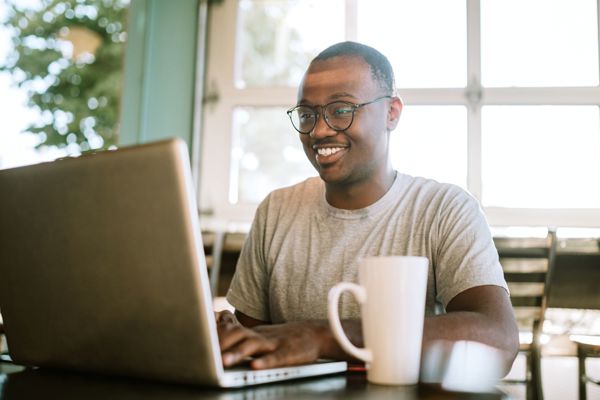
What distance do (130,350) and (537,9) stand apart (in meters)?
2.87

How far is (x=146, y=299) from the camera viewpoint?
2.06 ft

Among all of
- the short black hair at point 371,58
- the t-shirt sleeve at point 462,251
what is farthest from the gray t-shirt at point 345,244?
the short black hair at point 371,58

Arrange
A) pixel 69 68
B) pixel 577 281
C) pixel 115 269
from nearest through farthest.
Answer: pixel 115 269, pixel 577 281, pixel 69 68

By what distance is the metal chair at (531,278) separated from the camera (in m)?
2.30

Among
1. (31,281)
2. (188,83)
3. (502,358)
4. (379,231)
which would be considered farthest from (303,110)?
(188,83)

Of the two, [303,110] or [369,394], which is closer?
[369,394]

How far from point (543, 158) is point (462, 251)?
192 centimetres

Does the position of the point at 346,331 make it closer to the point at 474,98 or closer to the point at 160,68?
the point at 474,98

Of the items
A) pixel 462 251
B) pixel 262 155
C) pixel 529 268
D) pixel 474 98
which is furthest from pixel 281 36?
pixel 462 251

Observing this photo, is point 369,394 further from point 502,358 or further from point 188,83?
point 188,83

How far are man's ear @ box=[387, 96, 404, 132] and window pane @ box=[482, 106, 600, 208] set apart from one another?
59.9 inches

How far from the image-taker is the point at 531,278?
7.64 feet

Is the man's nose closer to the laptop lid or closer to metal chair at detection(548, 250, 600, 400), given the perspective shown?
the laptop lid

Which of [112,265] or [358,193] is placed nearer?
[112,265]
